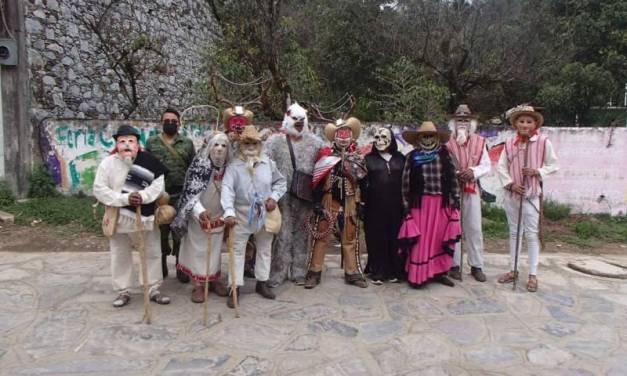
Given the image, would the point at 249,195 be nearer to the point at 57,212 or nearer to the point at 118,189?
the point at 118,189

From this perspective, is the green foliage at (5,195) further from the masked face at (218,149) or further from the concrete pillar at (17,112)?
the masked face at (218,149)

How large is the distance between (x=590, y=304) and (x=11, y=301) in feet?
17.9

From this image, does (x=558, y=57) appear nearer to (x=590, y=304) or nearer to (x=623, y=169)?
(x=623, y=169)

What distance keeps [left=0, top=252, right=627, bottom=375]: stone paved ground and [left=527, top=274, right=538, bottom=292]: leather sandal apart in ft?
0.21

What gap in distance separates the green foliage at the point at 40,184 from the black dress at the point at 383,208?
5.96m

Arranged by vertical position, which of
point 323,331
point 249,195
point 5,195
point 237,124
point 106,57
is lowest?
point 323,331

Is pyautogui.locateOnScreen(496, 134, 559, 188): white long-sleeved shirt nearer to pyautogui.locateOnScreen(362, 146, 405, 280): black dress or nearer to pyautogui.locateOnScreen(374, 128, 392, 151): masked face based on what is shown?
pyautogui.locateOnScreen(362, 146, 405, 280): black dress

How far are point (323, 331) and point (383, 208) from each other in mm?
1518

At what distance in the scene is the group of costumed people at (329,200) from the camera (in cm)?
428

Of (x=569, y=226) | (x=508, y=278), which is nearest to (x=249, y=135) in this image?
(x=508, y=278)

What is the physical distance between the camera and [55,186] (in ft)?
26.7

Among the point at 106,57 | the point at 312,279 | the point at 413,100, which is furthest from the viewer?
the point at 413,100

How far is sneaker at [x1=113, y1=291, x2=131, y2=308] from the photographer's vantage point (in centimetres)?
420

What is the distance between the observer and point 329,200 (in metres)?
4.73
